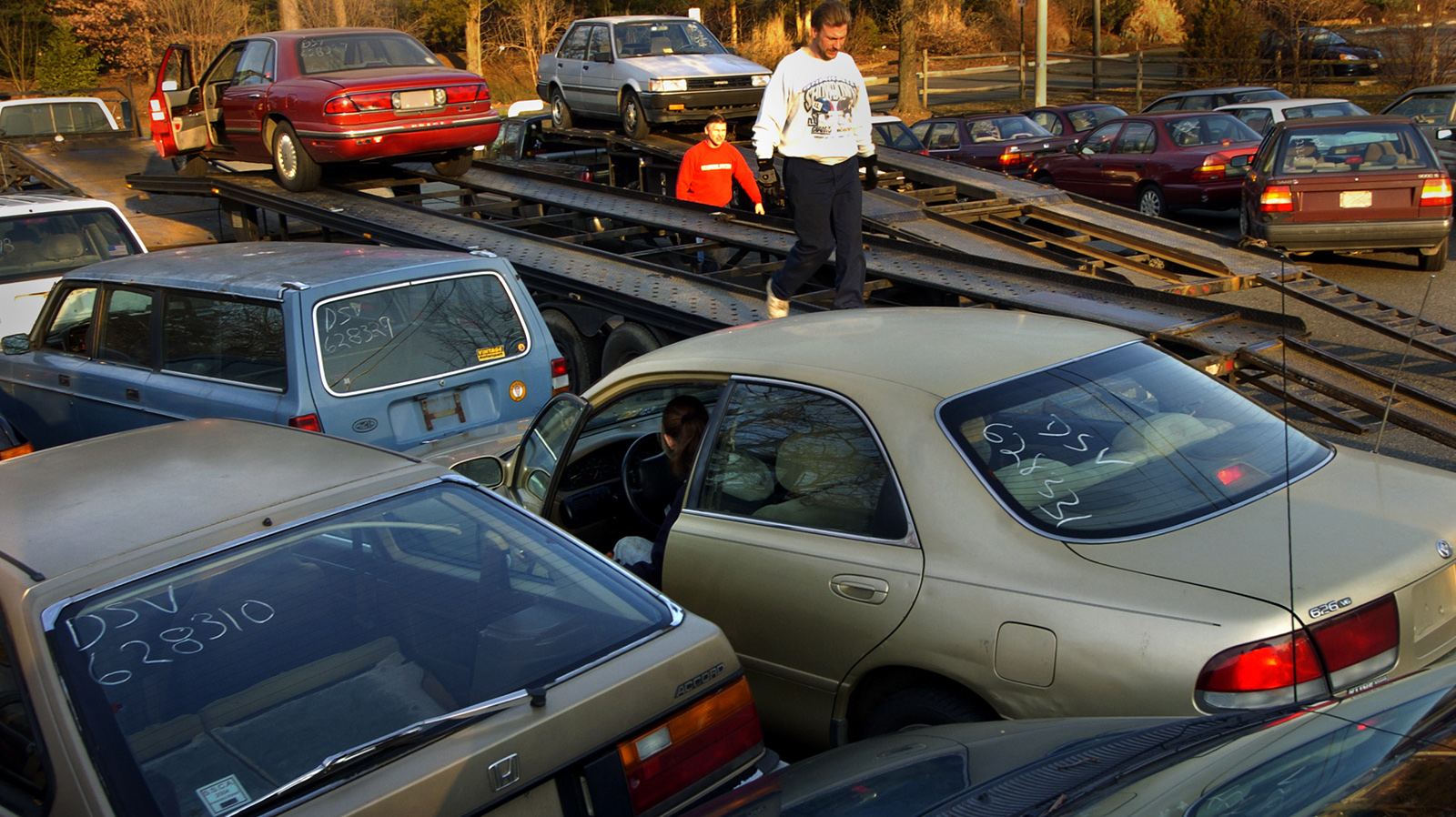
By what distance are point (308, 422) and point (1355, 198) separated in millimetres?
10441

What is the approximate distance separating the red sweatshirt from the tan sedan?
766cm

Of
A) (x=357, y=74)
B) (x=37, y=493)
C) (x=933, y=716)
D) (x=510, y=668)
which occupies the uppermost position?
(x=357, y=74)

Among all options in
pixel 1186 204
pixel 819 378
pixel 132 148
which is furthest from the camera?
pixel 132 148

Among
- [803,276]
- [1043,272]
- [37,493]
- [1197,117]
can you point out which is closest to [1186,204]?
[1197,117]

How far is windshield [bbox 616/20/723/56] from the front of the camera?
15125mm

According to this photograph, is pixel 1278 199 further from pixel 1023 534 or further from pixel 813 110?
pixel 1023 534

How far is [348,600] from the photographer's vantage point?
9.27ft

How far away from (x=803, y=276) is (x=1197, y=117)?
10.8m

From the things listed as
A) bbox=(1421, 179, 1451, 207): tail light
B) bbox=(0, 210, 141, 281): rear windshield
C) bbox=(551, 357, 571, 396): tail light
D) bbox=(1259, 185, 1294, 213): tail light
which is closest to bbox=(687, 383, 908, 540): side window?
bbox=(551, 357, 571, 396): tail light

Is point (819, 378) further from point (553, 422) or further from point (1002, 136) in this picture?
A: point (1002, 136)

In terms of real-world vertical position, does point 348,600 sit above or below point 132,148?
below

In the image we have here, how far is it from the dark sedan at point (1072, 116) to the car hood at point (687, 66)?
7742 mm

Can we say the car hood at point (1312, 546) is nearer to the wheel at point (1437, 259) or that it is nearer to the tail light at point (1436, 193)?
the tail light at point (1436, 193)

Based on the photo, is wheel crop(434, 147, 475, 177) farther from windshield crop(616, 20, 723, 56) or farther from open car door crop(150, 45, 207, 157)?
windshield crop(616, 20, 723, 56)
